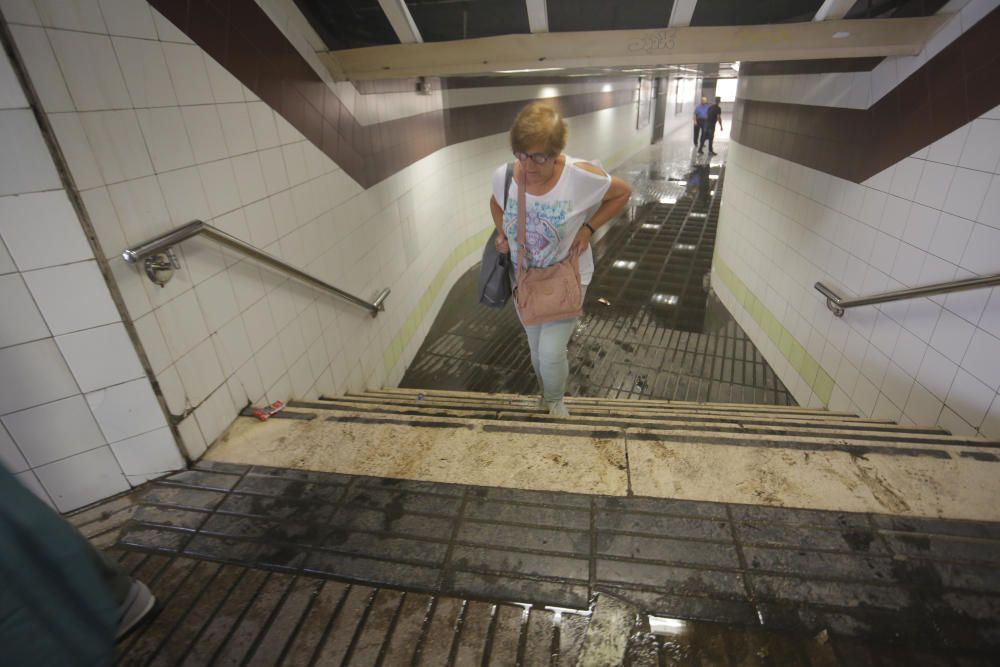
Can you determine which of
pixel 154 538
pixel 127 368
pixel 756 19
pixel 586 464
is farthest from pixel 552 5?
pixel 154 538

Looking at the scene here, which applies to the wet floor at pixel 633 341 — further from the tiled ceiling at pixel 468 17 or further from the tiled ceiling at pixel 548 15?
the tiled ceiling at pixel 468 17

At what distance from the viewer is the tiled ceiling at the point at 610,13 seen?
293cm

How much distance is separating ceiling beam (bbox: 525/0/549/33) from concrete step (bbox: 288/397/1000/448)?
8.05 feet

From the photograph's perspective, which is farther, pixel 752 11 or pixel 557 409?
pixel 557 409

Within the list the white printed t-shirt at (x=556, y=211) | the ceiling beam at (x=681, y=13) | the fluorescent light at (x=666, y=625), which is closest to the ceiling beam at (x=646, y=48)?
the ceiling beam at (x=681, y=13)

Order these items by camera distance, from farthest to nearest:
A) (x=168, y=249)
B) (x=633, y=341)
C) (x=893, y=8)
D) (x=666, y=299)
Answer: (x=666, y=299) → (x=633, y=341) → (x=893, y=8) → (x=168, y=249)

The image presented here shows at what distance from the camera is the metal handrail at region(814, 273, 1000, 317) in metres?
2.22

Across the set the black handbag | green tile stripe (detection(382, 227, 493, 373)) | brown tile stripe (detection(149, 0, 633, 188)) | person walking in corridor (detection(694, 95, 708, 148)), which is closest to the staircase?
the black handbag

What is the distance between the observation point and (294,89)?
119 inches

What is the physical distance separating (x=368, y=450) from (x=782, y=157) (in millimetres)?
4447

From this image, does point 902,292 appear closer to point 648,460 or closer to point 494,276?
point 648,460

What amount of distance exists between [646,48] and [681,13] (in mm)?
254

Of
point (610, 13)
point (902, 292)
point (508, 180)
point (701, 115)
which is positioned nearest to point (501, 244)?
point (508, 180)

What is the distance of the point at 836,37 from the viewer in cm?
281
